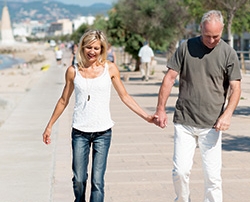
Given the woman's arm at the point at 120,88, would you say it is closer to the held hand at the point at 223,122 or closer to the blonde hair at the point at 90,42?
the blonde hair at the point at 90,42

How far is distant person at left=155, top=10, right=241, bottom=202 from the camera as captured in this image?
5.51 metres

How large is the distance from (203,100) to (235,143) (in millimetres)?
5223

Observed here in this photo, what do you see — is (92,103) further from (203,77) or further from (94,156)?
(203,77)

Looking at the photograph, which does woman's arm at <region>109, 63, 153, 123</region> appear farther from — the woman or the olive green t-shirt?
the olive green t-shirt

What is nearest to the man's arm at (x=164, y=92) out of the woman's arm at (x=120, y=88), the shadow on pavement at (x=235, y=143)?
the woman's arm at (x=120, y=88)

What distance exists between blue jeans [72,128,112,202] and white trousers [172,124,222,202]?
59 centimetres

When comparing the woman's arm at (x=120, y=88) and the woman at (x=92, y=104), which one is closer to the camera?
the woman at (x=92, y=104)

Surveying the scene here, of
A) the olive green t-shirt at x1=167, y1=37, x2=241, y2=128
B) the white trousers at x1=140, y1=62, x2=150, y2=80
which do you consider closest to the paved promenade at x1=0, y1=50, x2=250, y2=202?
the olive green t-shirt at x1=167, y1=37, x2=241, y2=128

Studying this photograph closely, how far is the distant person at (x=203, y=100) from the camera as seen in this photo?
5512mm

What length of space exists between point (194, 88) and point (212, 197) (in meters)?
0.94

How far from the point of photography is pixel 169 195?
7117mm

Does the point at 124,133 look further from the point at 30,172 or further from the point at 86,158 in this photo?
the point at 86,158

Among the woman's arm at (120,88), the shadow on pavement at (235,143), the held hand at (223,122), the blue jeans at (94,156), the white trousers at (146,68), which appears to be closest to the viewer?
the held hand at (223,122)

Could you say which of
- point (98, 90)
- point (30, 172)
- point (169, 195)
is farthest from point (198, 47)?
point (30, 172)
